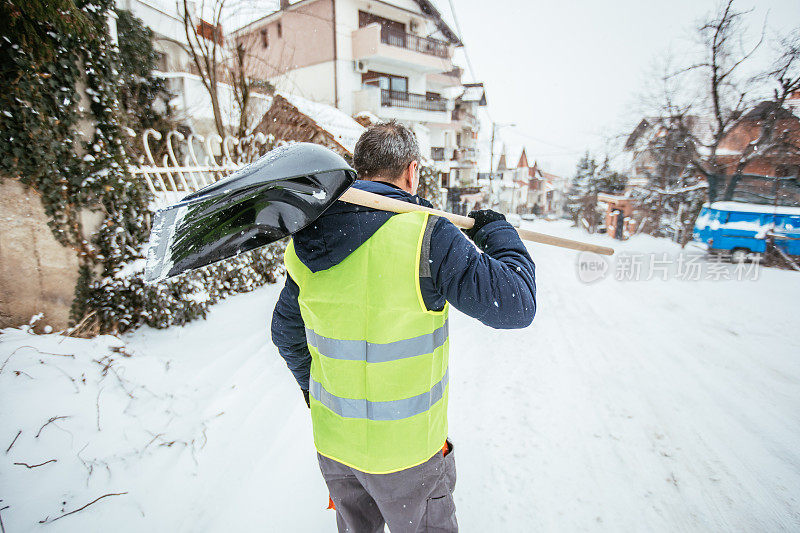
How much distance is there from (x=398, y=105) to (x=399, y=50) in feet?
10.0

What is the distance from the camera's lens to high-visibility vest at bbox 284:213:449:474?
3.51ft

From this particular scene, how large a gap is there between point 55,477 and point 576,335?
4990 mm

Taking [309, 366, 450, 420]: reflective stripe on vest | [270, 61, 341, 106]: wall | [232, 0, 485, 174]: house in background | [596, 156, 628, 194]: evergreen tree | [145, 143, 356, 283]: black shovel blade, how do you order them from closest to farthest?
[145, 143, 356, 283]: black shovel blade, [309, 366, 450, 420]: reflective stripe on vest, [232, 0, 485, 174]: house in background, [270, 61, 341, 106]: wall, [596, 156, 628, 194]: evergreen tree

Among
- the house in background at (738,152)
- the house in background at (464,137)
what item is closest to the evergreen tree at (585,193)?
the house in background at (738,152)

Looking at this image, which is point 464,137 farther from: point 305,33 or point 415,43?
point 305,33

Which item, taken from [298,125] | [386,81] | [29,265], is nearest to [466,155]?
[386,81]

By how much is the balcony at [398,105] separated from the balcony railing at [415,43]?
2.78m

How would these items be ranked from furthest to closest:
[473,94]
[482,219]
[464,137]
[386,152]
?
[464,137] → [473,94] → [482,219] → [386,152]

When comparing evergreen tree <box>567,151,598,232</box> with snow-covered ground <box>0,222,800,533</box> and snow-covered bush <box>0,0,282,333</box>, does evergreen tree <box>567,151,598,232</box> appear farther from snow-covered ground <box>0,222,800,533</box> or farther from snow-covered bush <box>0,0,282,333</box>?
snow-covered bush <box>0,0,282,333</box>

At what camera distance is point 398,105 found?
65.0ft

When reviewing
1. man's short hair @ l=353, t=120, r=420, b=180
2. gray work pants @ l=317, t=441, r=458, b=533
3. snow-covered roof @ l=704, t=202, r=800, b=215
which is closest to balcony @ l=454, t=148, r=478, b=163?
snow-covered roof @ l=704, t=202, r=800, b=215

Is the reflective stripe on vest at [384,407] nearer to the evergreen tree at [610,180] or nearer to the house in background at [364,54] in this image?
the house in background at [364,54]

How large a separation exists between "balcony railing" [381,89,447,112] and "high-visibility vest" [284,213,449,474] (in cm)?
1979

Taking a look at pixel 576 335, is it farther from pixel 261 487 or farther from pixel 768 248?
pixel 768 248
